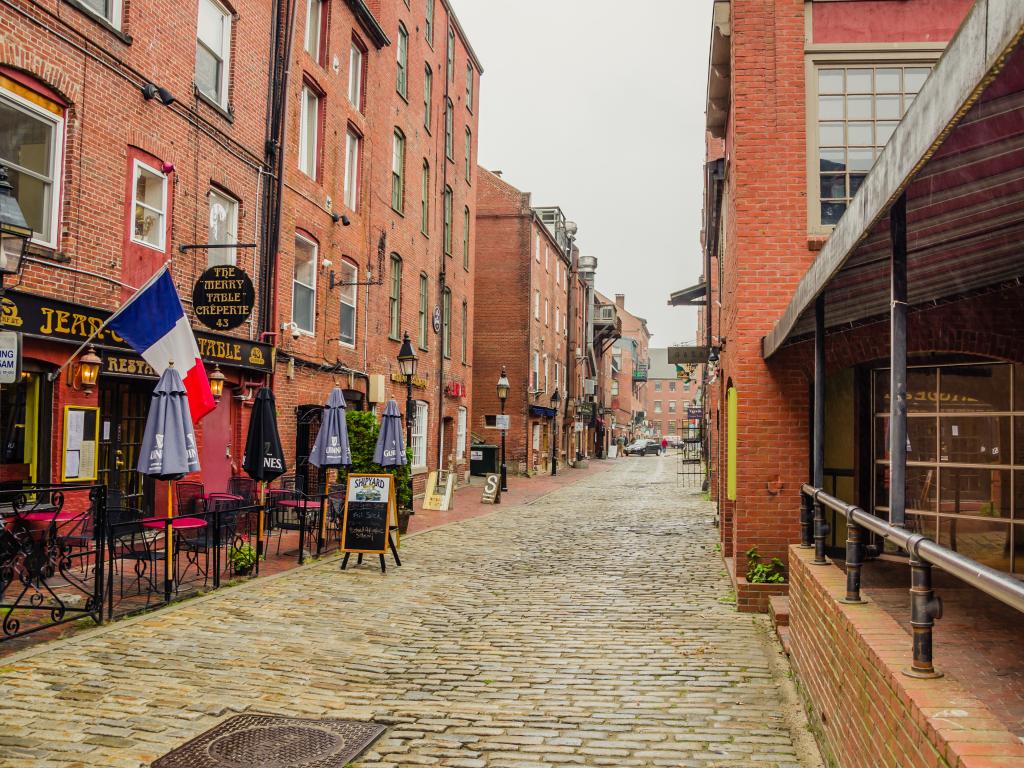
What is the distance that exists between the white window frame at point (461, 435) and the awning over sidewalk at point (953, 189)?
22064 millimetres

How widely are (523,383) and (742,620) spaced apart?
28043 mm

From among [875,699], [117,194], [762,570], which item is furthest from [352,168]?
[875,699]

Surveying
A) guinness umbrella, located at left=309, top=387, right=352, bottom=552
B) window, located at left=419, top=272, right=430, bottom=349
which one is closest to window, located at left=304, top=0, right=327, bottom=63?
window, located at left=419, top=272, right=430, bottom=349

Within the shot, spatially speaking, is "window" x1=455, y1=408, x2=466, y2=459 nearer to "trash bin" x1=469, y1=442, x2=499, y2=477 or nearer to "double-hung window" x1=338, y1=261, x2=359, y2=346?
"trash bin" x1=469, y1=442, x2=499, y2=477

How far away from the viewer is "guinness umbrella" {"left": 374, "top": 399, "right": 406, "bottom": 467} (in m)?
14.2

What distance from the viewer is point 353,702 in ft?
20.3

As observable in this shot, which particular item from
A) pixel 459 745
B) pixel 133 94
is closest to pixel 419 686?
Answer: pixel 459 745

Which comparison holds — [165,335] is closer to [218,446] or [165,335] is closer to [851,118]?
[218,446]

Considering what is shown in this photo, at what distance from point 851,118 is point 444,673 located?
290 inches

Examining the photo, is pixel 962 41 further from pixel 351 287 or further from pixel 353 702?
pixel 351 287

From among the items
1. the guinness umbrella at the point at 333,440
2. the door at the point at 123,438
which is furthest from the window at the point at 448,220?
the door at the point at 123,438

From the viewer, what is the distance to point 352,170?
20.1 metres

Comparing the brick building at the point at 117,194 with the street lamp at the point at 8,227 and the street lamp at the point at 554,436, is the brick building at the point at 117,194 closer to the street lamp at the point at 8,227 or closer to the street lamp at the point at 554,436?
the street lamp at the point at 8,227

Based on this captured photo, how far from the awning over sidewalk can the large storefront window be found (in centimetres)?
111
